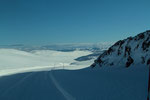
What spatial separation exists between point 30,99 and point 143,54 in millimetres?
10527

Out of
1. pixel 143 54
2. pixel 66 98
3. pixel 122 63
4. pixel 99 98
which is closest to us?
pixel 99 98

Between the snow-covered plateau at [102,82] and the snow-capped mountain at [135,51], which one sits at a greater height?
A: the snow-capped mountain at [135,51]

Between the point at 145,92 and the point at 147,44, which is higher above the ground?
the point at 147,44

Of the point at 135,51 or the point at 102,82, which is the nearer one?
the point at 102,82

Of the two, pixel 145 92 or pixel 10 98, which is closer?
pixel 145 92

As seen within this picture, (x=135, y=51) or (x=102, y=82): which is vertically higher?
(x=135, y=51)

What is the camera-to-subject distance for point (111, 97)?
21.6 feet

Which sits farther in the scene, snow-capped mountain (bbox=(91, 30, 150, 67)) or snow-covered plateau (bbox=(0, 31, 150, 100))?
snow-capped mountain (bbox=(91, 30, 150, 67))

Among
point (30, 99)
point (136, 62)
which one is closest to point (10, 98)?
point (30, 99)

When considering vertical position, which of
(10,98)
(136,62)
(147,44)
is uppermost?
(147,44)

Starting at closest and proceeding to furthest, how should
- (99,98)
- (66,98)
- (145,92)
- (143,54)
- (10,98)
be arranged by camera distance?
(145,92), (99,98), (66,98), (10,98), (143,54)

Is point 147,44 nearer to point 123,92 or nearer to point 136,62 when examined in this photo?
point 136,62

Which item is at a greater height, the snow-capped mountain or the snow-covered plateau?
the snow-capped mountain

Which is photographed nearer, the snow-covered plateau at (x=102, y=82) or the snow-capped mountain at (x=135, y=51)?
the snow-covered plateau at (x=102, y=82)
